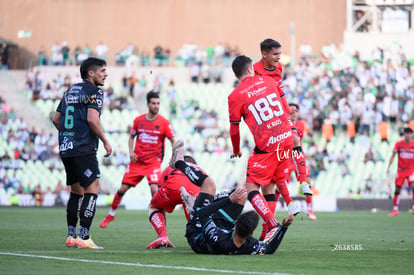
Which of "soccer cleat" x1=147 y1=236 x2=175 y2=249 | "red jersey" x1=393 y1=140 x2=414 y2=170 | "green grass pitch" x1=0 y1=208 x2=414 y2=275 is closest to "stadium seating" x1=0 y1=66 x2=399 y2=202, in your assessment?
"red jersey" x1=393 y1=140 x2=414 y2=170

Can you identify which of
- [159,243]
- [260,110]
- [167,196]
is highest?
[260,110]

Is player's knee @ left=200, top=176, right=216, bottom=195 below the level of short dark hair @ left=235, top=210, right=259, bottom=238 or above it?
above

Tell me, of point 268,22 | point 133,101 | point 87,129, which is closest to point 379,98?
point 133,101

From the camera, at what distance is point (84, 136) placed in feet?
39.8

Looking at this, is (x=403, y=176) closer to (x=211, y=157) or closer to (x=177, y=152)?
(x=211, y=157)

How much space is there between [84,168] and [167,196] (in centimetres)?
130

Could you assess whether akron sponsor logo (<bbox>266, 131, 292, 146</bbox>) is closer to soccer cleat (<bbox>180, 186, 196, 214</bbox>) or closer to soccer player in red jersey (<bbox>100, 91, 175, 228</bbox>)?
soccer cleat (<bbox>180, 186, 196, 214</bbox>)

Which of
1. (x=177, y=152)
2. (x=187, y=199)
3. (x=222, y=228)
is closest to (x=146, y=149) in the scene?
(x=177, y=152)

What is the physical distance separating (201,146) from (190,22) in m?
16.2

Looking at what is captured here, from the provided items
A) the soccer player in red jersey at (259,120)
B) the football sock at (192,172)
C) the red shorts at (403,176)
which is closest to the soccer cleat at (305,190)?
the soccer player in red jersey at (259,120)

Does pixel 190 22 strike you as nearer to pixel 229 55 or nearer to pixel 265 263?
pixel 229 55

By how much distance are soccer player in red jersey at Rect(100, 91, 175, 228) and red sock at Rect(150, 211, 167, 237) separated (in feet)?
16.9

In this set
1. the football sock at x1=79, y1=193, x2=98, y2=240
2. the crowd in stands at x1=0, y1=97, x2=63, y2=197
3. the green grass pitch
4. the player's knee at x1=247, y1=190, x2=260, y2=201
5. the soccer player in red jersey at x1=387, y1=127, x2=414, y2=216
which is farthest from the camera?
the crowd in stands at x1=0, y1=97, x2=63, y2=197

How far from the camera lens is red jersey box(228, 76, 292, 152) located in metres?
11.5
